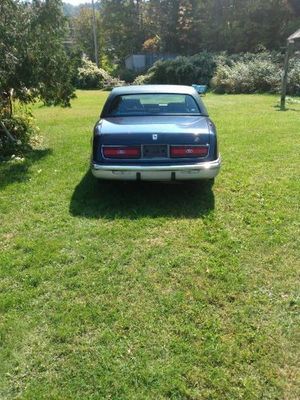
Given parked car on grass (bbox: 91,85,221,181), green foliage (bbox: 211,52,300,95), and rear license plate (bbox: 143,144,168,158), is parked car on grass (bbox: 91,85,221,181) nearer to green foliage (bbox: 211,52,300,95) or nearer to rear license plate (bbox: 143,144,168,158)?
rear license plate (bbox: 143,144,168,158)

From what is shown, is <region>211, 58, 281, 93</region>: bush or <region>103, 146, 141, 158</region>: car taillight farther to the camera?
<region>211, 58, 281, 93</region>: bush

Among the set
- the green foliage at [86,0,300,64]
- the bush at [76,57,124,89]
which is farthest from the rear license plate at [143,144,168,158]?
the green foliage at [86,0,300,64]

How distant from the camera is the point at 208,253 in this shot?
3877 mm

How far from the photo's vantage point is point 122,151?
4762mm

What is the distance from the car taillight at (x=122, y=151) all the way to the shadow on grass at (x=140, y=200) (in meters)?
0.63

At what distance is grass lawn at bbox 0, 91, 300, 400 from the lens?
245 centimetres

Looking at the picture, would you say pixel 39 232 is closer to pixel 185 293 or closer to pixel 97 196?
pixel 97 196

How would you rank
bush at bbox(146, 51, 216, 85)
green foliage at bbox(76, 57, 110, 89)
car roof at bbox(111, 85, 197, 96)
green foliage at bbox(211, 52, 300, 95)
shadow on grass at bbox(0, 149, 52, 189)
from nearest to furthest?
car roof at bbox(111, 85, 197, 96), shadow on grass at bbox(0, 149, 52, 189), green foliage at bbox(211, 52, 300, 95), bush at bbox(146, 51, 216, 85), green foliage at bbox(76, 57, 110, 89)

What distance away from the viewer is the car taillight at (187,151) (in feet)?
15.5

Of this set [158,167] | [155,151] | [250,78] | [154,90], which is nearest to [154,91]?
[154,90]

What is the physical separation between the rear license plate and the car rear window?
1.06 m

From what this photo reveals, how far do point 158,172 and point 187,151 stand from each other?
44 centimetres

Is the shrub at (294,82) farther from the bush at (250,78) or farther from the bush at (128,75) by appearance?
the bush at (128,75)

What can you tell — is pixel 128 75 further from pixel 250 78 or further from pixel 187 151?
pixel 187 151
